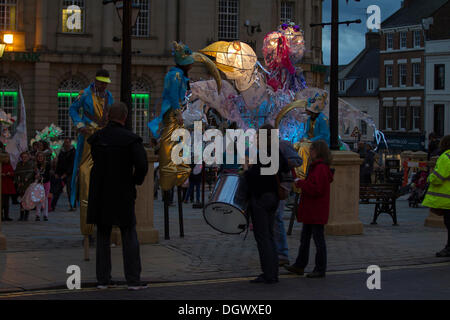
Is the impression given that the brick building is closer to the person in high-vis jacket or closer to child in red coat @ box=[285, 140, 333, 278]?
the person in high-vis jacket

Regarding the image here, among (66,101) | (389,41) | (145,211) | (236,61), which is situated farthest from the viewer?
(389,41)

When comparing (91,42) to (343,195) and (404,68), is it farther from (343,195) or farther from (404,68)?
(343,195)

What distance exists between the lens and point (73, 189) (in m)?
12.2

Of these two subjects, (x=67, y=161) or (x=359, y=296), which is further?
(x=67, y=161)

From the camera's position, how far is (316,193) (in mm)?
10195

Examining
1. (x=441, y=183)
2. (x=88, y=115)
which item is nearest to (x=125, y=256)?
(x=88, y=115)

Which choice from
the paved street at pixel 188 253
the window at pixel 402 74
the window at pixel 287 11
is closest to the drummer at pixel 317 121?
the paved street at pixel 188 253

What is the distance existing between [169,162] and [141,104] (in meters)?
38.5

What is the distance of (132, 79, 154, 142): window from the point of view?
50912 millimetres

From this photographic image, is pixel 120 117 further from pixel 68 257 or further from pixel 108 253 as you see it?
pixel 68 257

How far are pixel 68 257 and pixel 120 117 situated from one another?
2.89m

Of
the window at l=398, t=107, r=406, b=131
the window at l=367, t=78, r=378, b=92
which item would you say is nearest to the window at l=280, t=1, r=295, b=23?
the window at l=398, t=107, r=406, b=131

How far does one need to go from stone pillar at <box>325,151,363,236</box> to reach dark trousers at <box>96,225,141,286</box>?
6264 mm
